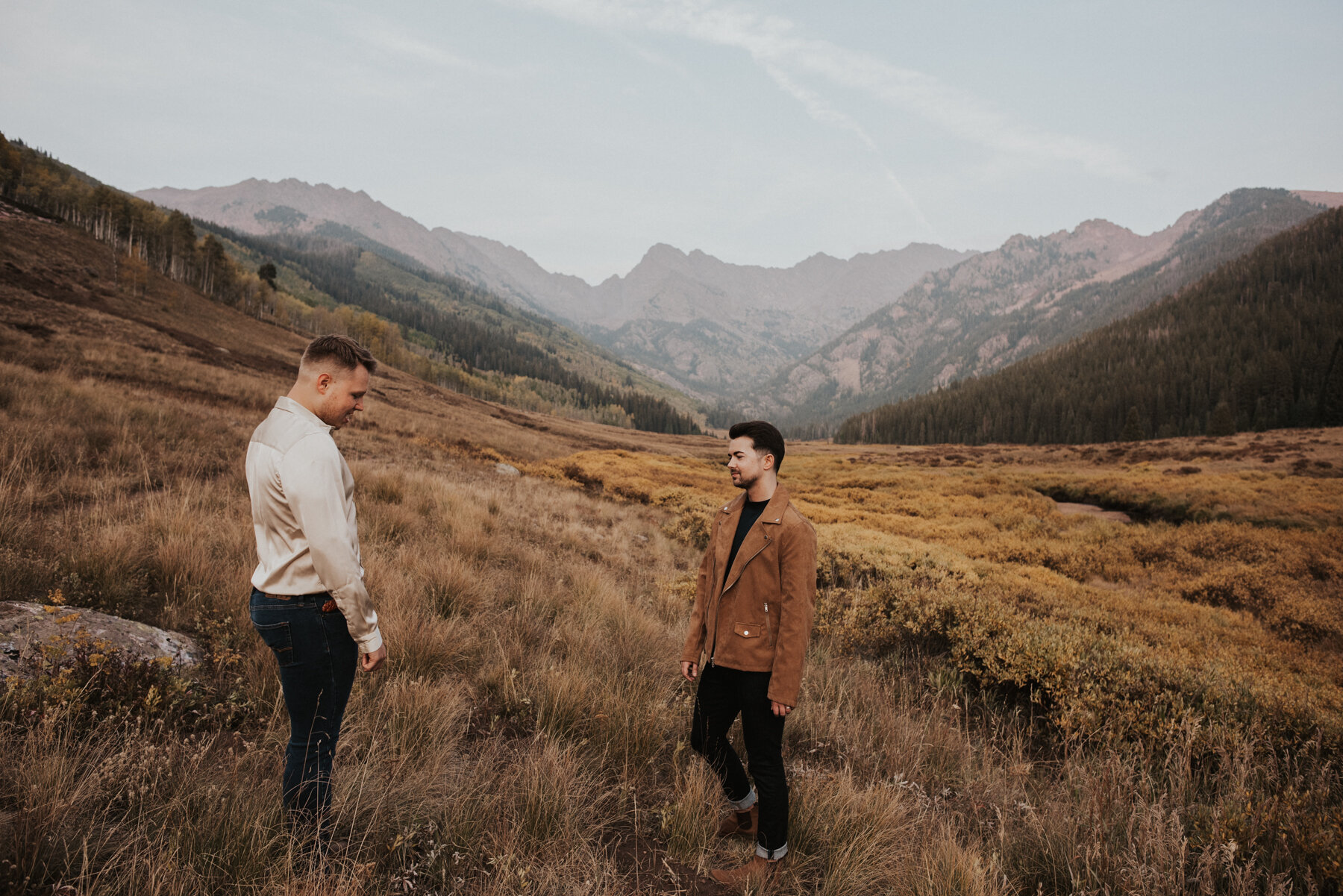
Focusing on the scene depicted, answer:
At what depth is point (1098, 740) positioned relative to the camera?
4.86 metres

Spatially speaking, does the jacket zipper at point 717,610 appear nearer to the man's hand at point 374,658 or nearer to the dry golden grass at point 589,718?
the dry golden grass at point 589,718

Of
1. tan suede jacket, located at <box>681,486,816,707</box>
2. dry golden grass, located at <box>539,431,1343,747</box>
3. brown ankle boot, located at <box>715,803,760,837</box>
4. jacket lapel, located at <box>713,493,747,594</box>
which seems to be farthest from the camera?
dry golden grass, located at <box>539,431,1343,747</box>

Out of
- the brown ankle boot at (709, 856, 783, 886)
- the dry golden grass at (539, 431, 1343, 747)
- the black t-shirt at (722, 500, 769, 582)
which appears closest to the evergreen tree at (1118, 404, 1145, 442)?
the dry golden grass at (539, 431, 1343, 747)

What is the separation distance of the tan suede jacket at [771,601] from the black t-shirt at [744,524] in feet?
0.33

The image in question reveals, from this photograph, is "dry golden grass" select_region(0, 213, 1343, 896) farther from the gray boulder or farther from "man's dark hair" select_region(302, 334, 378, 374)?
"man's dark hair" select_region(302, 334, 378, 374)

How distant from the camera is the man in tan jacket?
3.03 metres

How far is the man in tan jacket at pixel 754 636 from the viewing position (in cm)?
303

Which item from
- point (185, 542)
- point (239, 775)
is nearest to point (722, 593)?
point (239, 775)

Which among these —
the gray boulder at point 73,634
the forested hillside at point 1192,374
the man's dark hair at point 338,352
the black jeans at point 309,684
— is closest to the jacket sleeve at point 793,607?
the black jeans at point 309,684

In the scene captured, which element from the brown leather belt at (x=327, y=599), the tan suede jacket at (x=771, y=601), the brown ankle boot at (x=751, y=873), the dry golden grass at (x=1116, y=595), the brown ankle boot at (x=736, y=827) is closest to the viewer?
the brown leather belt at (x=327, y=599)

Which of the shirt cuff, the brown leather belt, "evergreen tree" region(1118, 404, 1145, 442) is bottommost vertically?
the shirt cuff

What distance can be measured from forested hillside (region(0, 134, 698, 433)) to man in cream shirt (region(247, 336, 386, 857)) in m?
69.3

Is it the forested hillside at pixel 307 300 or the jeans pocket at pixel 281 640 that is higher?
the forested hillside at pixel 307 300

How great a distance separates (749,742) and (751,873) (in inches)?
25.3
